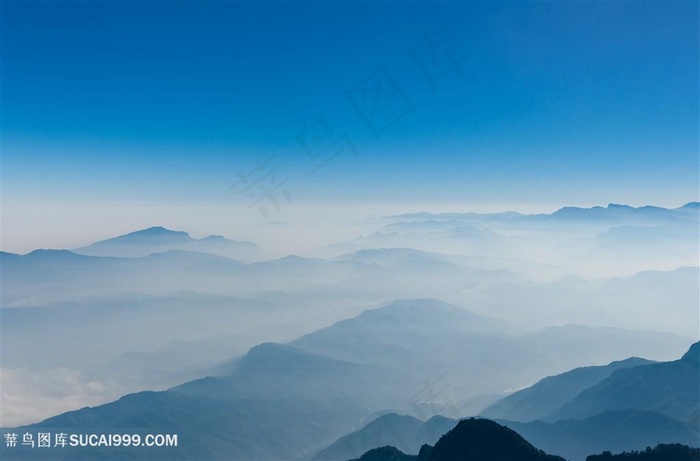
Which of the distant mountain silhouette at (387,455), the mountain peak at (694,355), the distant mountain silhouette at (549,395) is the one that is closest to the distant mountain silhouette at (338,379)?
the distant mountain silhouette at (549,395)

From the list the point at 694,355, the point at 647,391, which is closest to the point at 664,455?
the point at 647,391

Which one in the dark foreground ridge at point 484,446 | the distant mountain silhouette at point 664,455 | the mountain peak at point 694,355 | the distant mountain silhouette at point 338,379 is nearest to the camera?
the distant mountain silhouette at point 664,455

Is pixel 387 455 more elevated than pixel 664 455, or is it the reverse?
pixel 664 455

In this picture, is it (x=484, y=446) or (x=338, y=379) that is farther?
(x=338, y=379)

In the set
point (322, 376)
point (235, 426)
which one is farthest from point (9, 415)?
point (322, 376)

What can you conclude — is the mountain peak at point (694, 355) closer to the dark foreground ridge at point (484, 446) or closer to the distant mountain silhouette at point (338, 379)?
the distant mountain silhouette at point (338, 379)

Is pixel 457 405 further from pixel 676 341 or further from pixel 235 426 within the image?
pixel 676 341

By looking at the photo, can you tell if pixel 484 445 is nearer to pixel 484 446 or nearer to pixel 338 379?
pixel 484 446

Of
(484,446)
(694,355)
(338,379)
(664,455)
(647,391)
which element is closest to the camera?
(664,455)

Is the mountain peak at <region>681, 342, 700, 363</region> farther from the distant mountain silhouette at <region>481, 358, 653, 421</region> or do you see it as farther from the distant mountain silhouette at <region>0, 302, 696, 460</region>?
the distant mountain silhouette at <region>0, 302, 696, 460</region>
